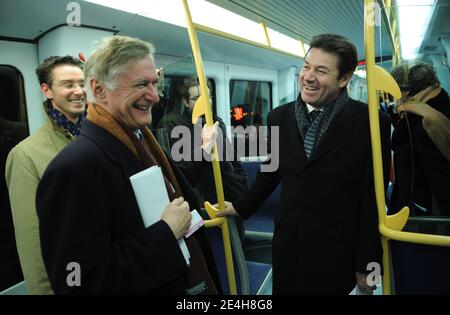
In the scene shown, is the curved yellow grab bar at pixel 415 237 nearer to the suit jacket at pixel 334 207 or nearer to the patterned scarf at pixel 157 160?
the suit jacket at pixel 334 207

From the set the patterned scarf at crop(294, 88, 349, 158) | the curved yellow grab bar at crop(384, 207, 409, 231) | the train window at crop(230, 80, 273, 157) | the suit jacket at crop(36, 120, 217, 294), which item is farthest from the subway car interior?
the train window at crop(230, 80, 273, 157)

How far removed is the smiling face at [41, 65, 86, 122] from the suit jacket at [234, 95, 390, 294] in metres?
1.14

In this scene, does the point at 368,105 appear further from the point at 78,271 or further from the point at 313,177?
the point at 78,271

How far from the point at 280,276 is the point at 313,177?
57 centimetres

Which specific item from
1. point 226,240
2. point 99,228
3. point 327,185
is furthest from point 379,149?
point 99,228

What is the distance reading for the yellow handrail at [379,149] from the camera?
4.96ft

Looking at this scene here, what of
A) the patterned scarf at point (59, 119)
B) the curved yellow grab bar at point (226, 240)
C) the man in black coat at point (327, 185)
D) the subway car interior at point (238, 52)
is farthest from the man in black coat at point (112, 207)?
the curved yellow grab bar at point (226, 240)

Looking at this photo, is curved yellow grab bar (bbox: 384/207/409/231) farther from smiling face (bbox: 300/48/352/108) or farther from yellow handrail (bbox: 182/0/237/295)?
yellow handrail (bbox: 182/0/237/295)

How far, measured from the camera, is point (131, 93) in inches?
44.3

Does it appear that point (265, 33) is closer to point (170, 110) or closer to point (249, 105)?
point (170, 110)

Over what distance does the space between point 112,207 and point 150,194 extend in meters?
0.13

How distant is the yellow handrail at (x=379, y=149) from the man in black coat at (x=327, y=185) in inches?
1.7

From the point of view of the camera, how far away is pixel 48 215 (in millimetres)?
920
